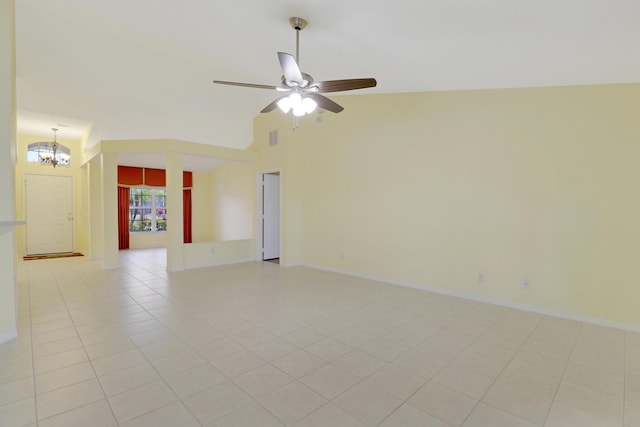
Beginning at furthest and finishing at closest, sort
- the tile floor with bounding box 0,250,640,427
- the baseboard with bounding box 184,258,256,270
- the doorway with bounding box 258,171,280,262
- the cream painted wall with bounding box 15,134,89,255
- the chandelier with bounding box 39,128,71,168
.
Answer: the cream painted wall with bounding box 15,134,89,255
the chandelier with bounding box 39,128,71,168
the doorway with bounding box 258,171,280,262
the baseboard with bounding box 184,258,256,270
the tile floor with bounding box 0,250,640,427

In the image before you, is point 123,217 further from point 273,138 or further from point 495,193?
point 495,193

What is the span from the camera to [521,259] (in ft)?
12.0

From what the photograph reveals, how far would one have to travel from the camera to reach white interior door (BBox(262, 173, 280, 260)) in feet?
22.4

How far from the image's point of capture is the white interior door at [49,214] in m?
7.21

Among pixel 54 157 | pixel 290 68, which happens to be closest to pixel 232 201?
pixel 54 157

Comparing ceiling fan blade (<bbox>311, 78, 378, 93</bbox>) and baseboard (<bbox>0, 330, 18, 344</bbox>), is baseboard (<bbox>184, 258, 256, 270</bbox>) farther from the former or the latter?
ceiling fan blade (<bbox>311, 78, 378, 93</bbox>)

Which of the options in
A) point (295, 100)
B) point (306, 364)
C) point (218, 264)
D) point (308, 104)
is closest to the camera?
point (306, 364)

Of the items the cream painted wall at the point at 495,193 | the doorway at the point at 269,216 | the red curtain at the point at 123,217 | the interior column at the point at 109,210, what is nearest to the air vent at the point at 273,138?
the doorway at the point at 269,216

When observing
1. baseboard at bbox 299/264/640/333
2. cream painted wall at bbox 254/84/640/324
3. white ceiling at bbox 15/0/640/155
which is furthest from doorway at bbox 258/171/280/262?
baseboard at bbox 299/264/640/333

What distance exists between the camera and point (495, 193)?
12.5 ft

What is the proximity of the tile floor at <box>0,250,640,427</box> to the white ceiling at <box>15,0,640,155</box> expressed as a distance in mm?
2531

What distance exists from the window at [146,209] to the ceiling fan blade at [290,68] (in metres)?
8.30

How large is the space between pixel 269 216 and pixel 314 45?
14.3 feet

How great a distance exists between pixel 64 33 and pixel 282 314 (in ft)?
12.8
